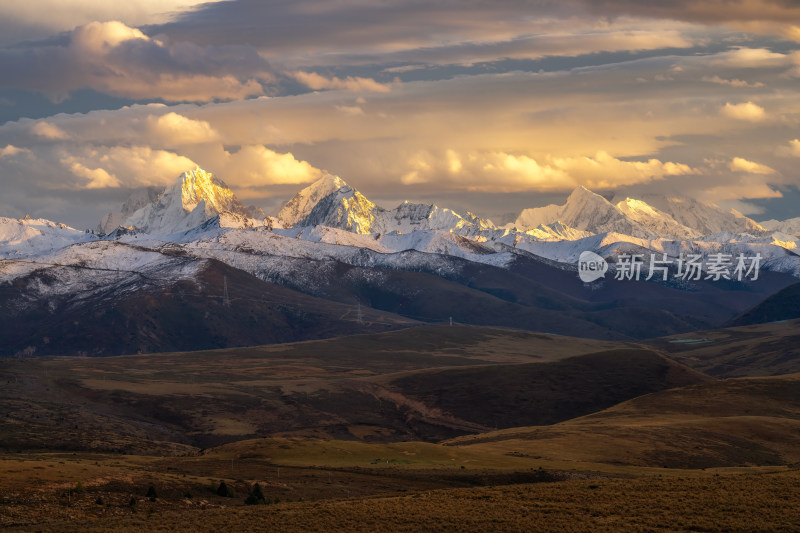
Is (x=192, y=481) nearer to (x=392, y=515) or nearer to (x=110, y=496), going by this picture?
(x=110, y=496)

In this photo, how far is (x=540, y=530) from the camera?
252 ft

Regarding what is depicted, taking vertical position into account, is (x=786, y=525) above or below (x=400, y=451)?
above

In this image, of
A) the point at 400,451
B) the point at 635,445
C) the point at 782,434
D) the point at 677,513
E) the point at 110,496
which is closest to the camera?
the point at 677,513

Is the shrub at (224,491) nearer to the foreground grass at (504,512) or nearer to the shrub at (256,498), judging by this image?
the shrub at (256,498)

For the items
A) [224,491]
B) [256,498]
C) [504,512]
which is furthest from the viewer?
[224,491]

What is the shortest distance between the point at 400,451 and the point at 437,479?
30.5 meters

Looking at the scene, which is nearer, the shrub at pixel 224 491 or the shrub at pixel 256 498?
the shrub at pixel 256 498

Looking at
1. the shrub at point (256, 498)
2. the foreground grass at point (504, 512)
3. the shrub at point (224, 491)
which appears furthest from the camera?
the shrub at point (224, 491)

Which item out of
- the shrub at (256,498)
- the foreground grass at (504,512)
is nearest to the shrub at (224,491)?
the shrub at (256,498)

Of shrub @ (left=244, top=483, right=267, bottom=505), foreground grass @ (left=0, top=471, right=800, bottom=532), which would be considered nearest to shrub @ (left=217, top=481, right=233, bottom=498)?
shrub @ (left=244, top=483, right=267, bottom=505)

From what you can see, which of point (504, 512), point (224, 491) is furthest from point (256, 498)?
point (504, 512)

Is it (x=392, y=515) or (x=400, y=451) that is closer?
(x=392, y=515)

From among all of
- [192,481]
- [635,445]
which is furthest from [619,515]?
[635,445]

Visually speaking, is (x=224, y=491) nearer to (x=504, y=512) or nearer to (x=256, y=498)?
(x=256, y=498)
